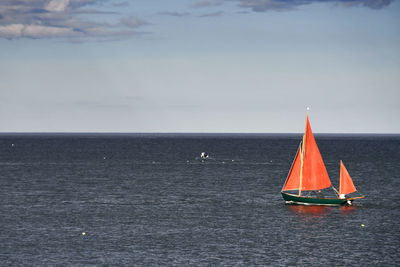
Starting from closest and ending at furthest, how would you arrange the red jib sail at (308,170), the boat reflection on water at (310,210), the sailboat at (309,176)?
the boat reflection on water at (310,210) < the sailboat at (309,176) < the red jib sail at (308,170)

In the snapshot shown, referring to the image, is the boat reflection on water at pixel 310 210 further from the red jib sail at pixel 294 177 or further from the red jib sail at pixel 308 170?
the red jib sail at pixel 294 177

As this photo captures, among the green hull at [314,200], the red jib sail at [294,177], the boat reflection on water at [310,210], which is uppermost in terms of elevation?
the red jib sail at [294,177]

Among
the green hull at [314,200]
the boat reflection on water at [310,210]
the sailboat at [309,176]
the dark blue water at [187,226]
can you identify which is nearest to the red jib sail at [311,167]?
the sailboat at [309,176]

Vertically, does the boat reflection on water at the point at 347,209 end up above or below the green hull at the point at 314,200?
below

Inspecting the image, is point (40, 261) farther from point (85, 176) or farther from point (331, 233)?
point (85, 176)

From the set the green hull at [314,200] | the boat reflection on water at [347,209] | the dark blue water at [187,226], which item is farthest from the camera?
the green hull at [314,200]

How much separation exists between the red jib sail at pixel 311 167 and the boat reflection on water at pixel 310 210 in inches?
112

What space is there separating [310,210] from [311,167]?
653 centimetres

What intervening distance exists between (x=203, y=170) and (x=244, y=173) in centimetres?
1804

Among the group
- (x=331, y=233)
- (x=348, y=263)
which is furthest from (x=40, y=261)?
(x=331, y=233)

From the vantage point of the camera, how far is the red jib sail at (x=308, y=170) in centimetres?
8619

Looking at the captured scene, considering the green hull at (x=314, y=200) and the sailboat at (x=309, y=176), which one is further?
the sailboat at (x=309, y=176)

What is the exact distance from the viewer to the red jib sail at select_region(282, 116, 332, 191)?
86.2 metres

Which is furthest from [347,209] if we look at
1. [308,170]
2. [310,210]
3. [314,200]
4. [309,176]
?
[308,170]
